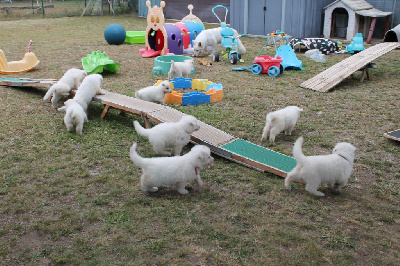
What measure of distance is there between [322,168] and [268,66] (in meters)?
5.98

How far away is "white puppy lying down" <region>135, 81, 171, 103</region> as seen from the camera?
23.5 ft

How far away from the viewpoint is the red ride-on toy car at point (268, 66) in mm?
9602

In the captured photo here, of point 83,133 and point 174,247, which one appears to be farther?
point 83,133

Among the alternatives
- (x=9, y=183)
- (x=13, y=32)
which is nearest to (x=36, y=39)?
(x=13, y=32)

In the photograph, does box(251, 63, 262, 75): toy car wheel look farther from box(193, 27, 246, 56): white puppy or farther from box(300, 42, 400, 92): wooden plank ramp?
box(193, 27, 246, 56): white puppy

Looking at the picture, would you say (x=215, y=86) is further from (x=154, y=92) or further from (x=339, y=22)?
(x=339, y=22)

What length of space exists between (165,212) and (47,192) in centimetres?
144

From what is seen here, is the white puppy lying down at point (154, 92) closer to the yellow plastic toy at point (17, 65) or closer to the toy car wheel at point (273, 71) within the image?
the toy car wheel at point (273, 71)

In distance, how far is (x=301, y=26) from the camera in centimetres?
1440

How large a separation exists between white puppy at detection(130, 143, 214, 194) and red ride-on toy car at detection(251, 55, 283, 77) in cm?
584

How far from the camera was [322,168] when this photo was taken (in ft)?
13.6

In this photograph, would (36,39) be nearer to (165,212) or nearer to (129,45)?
(129,45)

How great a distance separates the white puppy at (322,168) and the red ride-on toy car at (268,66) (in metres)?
5.49

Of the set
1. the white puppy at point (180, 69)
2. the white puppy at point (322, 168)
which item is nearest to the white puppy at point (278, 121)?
the white puppy at point (322, 168)
